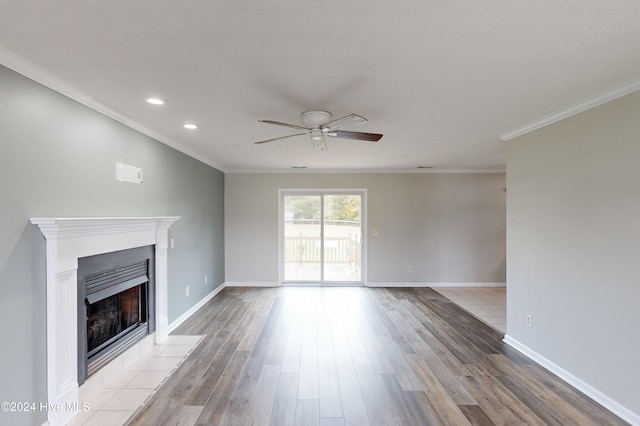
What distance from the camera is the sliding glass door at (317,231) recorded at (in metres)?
5.98

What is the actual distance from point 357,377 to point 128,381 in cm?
204

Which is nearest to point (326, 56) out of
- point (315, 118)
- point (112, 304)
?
point (315, 118)

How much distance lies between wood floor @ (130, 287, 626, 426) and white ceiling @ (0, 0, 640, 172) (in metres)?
2.41

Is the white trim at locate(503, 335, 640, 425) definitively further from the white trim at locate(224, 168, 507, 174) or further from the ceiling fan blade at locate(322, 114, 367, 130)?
the white trim at locate(224, 168, 507, 174)

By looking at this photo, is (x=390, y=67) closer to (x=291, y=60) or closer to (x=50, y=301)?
(x=291, y=60)

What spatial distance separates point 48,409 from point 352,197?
5082 mm

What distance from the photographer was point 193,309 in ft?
14.0

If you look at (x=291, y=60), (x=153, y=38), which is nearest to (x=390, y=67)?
(x=291, y=60)

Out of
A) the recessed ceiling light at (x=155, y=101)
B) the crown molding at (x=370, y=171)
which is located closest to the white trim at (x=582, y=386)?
the crown molding at (x=370, y=171)

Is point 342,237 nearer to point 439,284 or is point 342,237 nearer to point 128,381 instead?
point 439,284

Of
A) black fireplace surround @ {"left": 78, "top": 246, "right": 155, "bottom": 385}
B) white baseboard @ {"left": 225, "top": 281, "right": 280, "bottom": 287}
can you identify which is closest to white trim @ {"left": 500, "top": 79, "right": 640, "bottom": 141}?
black fireplace surround @ {"left": 78, "top": 246, "right": 155, "bottom": 385}

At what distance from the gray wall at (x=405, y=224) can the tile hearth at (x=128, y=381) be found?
2.77 meters

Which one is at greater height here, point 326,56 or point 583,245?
point 326,56

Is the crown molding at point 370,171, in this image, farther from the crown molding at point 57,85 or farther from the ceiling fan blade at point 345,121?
the ceiling fan blade at point 345,121
